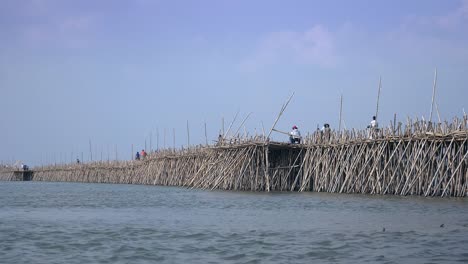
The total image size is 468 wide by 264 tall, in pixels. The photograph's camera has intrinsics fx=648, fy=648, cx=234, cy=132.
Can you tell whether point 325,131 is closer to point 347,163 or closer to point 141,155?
point 347,163

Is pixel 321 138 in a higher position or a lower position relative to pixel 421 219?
higher

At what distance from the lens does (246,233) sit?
13.5 metres

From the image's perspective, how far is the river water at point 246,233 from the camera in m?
10.8

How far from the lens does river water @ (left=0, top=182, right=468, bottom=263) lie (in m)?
10.8

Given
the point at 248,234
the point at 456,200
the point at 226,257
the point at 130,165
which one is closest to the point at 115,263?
the point at 226,257

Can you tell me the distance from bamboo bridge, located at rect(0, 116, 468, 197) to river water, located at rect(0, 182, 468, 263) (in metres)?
1.63

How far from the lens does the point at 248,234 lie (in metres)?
13.3

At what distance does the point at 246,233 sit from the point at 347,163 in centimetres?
1208

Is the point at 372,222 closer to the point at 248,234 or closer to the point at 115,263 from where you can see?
the point at 248,234

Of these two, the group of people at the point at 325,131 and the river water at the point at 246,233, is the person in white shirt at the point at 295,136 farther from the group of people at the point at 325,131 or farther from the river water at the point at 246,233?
the river water at the point at 246,233

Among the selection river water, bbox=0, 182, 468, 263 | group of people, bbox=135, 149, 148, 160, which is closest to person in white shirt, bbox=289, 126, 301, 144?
river water, bbox=0, 182, 468, 263

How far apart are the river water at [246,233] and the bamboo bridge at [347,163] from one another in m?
1.63

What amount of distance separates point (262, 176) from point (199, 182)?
6568mm

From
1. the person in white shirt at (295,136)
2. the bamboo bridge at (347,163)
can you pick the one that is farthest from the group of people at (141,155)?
the person in white shirt at (295,136)
